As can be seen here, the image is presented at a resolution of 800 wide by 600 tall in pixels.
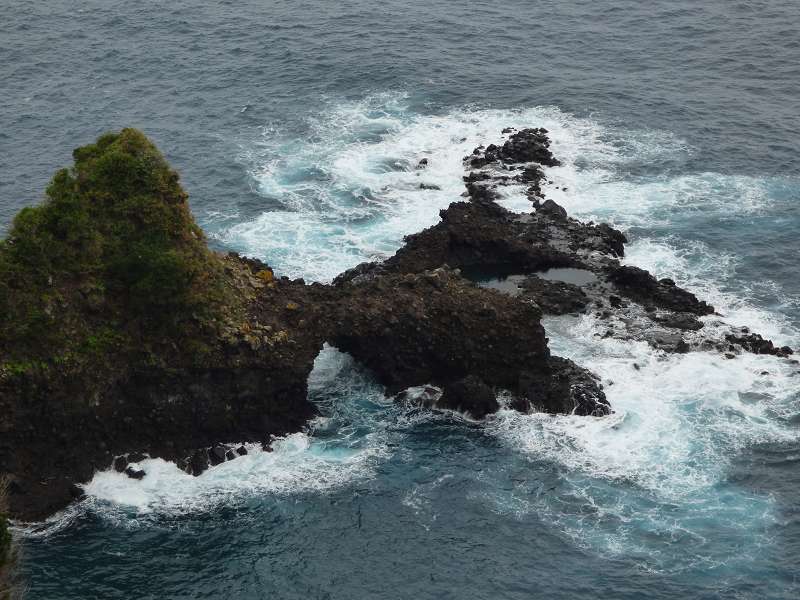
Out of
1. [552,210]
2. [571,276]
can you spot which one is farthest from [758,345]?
[552,210]

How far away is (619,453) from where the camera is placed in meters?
82.6

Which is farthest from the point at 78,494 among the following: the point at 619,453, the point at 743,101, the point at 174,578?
the point at 743,101

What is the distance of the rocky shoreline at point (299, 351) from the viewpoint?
78062 millimetres

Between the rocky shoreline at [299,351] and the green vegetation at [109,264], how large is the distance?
0.25 m

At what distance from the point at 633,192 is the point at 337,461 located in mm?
52656

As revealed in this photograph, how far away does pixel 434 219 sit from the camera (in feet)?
371

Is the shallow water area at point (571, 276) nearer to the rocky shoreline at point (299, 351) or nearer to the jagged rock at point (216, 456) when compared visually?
the rocky shoreline at point (299, 351)

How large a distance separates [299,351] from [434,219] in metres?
33.4

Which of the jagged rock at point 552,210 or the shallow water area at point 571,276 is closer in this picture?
the shallow water area at point 571,276

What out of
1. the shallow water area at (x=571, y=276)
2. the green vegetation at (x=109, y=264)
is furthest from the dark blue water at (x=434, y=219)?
the green vegetation at (x=109, y=264)

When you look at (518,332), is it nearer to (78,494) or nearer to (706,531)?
(706,531)

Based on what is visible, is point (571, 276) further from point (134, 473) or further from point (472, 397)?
point (134, 473)

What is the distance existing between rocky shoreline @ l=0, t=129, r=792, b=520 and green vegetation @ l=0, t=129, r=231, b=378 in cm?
25

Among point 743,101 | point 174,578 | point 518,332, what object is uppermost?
point 743,101
